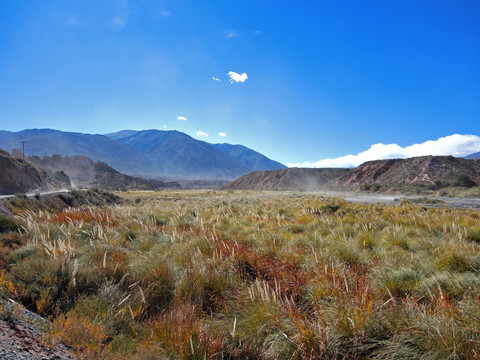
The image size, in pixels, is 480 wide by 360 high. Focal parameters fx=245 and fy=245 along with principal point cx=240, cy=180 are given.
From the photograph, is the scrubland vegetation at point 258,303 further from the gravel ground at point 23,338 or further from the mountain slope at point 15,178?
the mountain slope at point 15,178

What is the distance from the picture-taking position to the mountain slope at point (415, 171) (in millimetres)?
54312

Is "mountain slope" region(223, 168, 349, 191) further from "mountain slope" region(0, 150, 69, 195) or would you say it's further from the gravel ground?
the gravel ground

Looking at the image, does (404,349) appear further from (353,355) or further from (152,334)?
(152,334)

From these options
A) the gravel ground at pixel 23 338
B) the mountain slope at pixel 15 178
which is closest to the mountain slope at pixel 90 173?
the mountain slope at pixel 15 178

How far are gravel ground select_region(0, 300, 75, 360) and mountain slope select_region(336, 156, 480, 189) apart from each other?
5862 centimetres

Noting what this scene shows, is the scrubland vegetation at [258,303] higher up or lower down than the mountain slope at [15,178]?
lower down

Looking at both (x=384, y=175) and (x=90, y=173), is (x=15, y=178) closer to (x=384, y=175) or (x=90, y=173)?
(x=384, y=175)

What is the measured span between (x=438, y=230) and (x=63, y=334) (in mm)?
8463

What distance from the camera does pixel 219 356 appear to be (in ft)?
7.14

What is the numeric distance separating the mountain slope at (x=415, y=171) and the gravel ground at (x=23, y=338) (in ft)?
192

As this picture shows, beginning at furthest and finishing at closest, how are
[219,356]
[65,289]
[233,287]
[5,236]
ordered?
1. [5,236]
2. [233,287]
3. [65,289]
4. [219,356]

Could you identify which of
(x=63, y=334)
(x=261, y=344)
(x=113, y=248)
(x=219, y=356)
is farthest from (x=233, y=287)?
(x=113, y=248)

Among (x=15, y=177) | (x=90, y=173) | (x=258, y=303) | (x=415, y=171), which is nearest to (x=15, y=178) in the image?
(x=15, y=177)

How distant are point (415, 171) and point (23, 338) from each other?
7346 cm
